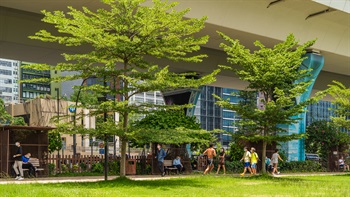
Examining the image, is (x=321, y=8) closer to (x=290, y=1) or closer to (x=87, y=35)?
(x=290, y=1)

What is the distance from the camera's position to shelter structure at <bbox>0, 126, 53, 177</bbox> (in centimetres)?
2592

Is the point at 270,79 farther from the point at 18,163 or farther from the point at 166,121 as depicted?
the point at 18,163

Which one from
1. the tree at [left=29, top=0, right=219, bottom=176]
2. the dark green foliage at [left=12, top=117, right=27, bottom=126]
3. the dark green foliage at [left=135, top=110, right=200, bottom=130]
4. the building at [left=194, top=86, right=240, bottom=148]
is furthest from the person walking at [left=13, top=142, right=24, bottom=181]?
the building at [left=194, top=86, right=240, bottom=148]

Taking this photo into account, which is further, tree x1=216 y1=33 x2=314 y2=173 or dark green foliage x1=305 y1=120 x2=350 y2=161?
dark green foliage x1=305 y1=120 x2=350 y2=161

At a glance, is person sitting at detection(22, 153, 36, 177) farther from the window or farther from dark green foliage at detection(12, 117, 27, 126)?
the window

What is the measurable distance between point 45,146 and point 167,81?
10.8 meters

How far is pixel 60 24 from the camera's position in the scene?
19.4m

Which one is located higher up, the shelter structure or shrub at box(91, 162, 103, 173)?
the shelter structure

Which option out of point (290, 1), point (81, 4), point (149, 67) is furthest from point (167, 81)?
point (290, 1)

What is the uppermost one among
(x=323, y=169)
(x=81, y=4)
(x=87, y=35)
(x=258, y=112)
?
(x=81, y=4)

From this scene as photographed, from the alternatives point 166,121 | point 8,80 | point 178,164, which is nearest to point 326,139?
point 166,121

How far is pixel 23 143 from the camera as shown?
27.9 meters

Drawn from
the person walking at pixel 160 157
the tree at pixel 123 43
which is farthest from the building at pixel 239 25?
the tree at pixel 123 43

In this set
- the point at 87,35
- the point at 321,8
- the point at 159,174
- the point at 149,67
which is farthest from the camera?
the point at 321,8
